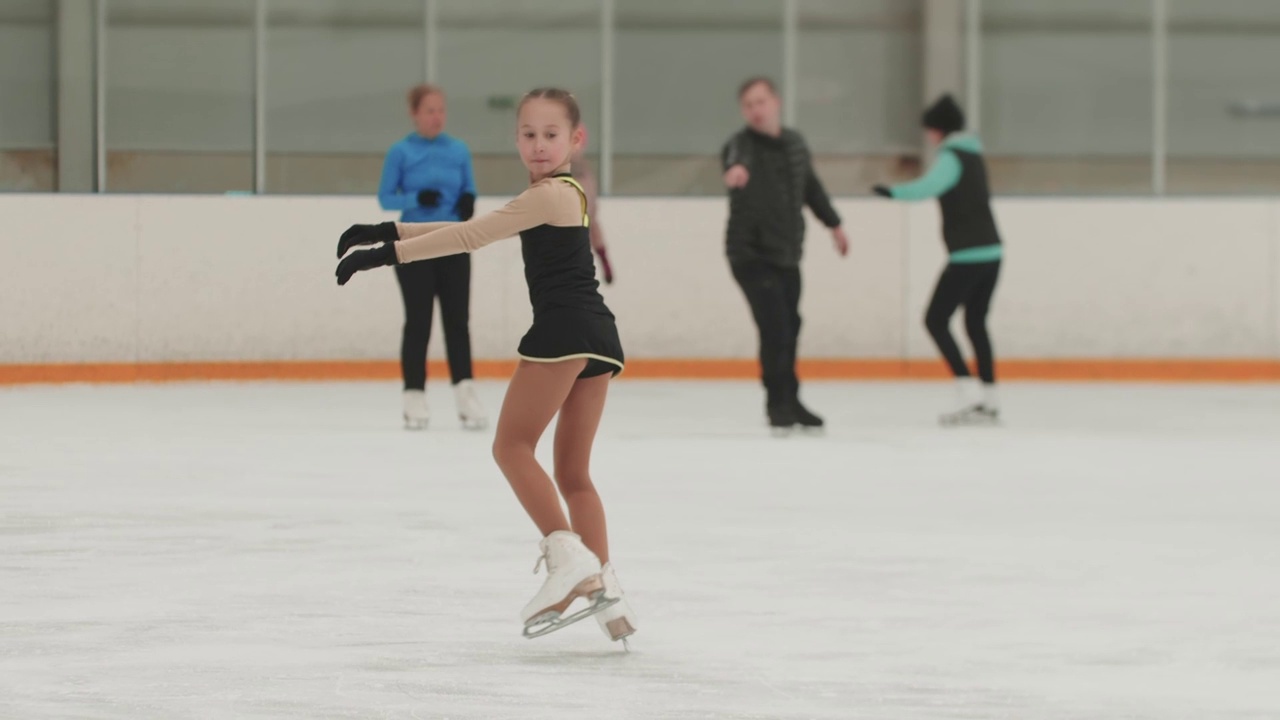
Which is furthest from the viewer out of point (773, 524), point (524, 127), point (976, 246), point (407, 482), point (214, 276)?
point (214, 276)

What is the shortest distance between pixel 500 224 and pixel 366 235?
24 cm

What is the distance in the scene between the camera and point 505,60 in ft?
44.3

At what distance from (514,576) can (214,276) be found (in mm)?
7502

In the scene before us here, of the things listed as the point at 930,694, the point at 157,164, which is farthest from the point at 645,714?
the point at 157,164

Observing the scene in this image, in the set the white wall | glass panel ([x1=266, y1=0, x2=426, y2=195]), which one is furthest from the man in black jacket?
glass panel ([x1=266, y1=0, x2=426, y2=195])

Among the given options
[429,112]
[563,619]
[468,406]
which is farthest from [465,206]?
[563,619]

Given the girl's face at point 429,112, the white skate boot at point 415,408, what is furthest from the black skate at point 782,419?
the girl's face at point 429,112

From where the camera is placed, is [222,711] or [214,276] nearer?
[222,711]

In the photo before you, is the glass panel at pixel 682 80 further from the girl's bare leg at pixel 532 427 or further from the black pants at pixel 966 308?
the girl's bare leg at pixel 532 427

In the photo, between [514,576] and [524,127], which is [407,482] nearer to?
[514,576]

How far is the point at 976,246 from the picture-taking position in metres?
9.67

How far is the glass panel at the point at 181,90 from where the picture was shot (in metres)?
12.9

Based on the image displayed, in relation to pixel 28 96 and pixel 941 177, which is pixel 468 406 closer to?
pixel 941 177

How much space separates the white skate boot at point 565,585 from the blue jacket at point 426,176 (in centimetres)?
505
